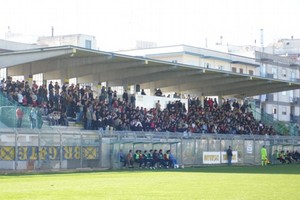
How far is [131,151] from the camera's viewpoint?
136 ft

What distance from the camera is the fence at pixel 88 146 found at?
35469 millimetres

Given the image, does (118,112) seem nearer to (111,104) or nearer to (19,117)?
(111,104)

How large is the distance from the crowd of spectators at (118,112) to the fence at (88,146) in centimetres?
221

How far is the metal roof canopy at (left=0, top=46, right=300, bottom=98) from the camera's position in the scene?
4270 centimetres

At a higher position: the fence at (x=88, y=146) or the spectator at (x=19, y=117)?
the spectator at (x=19, y=117)

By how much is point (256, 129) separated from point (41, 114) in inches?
1066

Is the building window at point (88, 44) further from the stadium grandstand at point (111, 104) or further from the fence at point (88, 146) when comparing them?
the fence at point (88, 146)

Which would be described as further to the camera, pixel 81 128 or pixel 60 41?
pixel 60 41

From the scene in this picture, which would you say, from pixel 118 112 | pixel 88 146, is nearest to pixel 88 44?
pixel 118 112

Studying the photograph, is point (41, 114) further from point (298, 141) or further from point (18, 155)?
point (298, 141)

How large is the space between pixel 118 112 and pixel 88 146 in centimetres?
715

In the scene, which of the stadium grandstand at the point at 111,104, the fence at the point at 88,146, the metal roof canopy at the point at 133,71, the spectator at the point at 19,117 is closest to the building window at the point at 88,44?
the stadium grandstand at the point at 111,104

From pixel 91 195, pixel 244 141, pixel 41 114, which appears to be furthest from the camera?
pixel 244 141

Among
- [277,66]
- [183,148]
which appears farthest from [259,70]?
[183,148]
